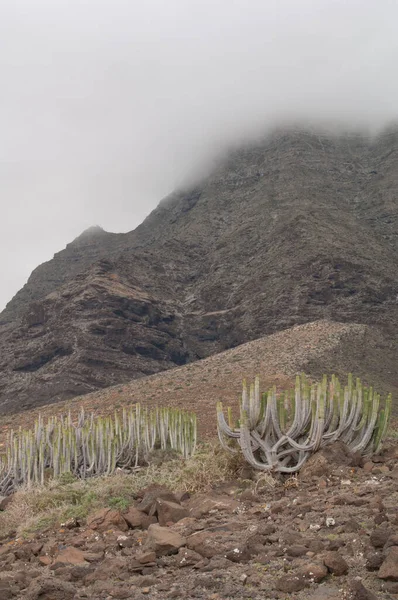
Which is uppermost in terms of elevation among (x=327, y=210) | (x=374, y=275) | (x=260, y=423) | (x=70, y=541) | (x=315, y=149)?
(x=315, y=149)

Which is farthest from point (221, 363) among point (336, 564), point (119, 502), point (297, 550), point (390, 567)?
point (390, 567)

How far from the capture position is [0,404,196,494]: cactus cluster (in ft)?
39.9

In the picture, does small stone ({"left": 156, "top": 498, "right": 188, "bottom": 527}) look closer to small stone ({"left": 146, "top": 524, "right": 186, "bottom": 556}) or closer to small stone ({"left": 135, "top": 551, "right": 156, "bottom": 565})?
small stone ({"left": 146, "top": 524, "right": 186, "bottom": 556})

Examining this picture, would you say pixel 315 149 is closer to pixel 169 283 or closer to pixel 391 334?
pixel 169 283

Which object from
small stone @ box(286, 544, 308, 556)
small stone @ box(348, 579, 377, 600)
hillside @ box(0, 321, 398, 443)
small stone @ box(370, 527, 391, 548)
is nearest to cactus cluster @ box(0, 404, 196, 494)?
hillside @ box(0, 321, 398, 443)

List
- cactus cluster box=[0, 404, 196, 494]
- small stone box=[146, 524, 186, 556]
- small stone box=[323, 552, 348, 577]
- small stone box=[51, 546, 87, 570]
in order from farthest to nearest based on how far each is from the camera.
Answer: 1. cactus cluster box=[0, 404, 196, 494]
2. small stone box=[51, 546, 87, 570]
3. small stone box=[146, 524, 186, 556]
4. small stone box=[323, 552, 348, 577]

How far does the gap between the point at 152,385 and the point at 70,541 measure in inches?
946

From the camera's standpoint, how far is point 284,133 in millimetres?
83438

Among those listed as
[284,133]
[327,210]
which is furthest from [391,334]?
[284,133]

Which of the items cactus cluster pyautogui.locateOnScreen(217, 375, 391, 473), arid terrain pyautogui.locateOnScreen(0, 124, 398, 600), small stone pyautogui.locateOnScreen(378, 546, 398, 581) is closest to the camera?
small stone pyautogui.locateOnScreen(378, 546, 398, 581)

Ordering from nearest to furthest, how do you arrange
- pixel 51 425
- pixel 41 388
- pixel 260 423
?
pixel 260 423 < pixel 51 425 < pixel 41 388

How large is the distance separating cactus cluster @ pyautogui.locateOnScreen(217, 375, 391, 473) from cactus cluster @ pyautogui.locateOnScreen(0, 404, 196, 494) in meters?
3.97

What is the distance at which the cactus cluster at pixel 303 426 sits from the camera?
8117mm

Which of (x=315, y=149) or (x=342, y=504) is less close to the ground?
(x=315, y=149)
